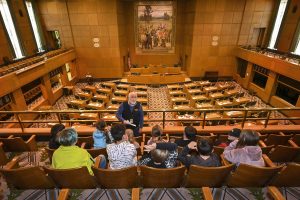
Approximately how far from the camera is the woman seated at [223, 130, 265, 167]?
2.66 meters

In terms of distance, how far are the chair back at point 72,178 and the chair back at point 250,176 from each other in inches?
82.4

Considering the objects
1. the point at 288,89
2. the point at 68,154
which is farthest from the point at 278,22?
the point at 68,154

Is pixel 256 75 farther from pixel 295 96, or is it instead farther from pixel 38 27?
pixel 38 27

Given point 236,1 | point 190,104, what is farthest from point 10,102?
point 236,1

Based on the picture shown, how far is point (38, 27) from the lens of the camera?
14078 millimetres

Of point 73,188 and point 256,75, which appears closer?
point 73,188

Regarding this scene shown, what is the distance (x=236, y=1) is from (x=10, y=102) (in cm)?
1603

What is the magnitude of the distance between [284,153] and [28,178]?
14.5ft

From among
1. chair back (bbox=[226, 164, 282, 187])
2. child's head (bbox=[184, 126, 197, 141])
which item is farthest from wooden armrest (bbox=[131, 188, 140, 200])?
chair back (bbox=[226, 164, 282, 187])

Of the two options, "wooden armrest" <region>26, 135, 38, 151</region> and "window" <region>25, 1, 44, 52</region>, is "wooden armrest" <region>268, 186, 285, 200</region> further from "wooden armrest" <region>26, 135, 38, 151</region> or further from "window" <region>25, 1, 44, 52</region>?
"window" <region>25, 1, 44, 52</region>

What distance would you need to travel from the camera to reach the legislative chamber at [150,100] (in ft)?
8.81

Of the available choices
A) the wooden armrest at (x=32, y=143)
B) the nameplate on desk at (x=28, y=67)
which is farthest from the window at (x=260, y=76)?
the nameplate on desk at (x=28, y=67)

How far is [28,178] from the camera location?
2684 millimetres

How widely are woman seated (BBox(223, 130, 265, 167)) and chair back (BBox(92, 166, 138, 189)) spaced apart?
5.09 feet
